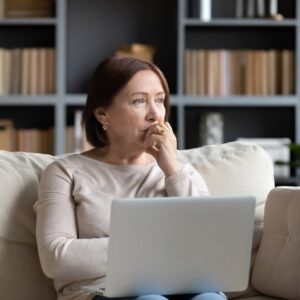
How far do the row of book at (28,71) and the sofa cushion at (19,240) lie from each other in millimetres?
2376

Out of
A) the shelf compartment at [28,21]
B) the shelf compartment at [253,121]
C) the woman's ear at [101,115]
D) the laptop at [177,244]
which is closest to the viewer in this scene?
the laptop at [177,244]

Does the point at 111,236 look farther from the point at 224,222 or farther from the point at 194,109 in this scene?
the point at 194,109

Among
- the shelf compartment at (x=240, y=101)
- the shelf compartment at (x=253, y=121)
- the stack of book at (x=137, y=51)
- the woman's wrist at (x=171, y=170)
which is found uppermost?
the stack of book at (x=137, y=51)

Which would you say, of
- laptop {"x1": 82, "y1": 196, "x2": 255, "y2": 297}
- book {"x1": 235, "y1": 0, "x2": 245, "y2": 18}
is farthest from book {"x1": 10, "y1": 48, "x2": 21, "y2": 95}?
laptop {"x1": 82, "y1": 196, "x2": 255, "y2": 297}

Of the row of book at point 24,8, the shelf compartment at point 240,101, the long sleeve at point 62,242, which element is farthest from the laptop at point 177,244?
the row of book at point 24,8

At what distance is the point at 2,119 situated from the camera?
4.73 meters

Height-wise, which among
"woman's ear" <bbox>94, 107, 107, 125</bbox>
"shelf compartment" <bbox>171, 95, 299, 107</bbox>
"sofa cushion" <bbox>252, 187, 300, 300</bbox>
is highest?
"woman's ear" <bbox>94, 107, 107, 125</bbox>

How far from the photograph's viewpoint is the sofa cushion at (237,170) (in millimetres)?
2314

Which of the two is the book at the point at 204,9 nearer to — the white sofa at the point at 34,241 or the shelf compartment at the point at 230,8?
the shelf compartment at the point at 230,8

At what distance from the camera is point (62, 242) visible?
197cm

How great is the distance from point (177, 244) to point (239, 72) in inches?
119

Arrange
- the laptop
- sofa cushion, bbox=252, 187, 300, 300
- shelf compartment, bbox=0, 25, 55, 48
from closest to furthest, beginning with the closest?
the laptop
sofa cushion, bbox=252, 187, 300, 300
shelf compartment, bbox=0, 25, 55, 48

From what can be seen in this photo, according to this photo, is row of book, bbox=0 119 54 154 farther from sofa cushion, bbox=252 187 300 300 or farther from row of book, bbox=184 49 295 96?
sofa cushion, bbox=252 187 300 300

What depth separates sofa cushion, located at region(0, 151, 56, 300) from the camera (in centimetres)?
211
